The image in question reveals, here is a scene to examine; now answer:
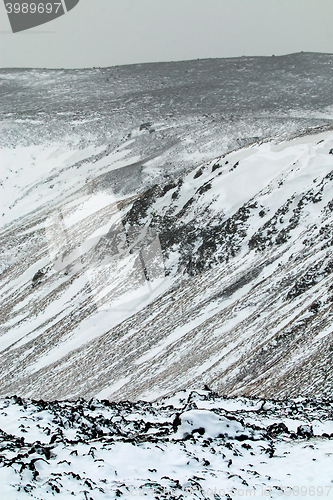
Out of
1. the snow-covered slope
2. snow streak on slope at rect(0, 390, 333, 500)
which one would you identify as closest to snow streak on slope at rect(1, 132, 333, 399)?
the snow-covered slope

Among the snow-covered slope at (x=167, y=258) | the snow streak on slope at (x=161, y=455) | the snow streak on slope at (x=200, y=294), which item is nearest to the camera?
the snow streak on slope at (x=161, y=455)

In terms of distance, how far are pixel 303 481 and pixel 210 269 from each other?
39.0 m

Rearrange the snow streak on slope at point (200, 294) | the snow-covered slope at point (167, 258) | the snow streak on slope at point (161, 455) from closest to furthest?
the snow streak on slope at point (161, 455) < the snow streak on slope at point (200, 294) < the snow-covered slope at point (167, 258)

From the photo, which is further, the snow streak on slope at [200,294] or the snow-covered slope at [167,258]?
the snow-covered slope at [167,258]

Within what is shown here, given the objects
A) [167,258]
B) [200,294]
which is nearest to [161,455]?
[200,294]

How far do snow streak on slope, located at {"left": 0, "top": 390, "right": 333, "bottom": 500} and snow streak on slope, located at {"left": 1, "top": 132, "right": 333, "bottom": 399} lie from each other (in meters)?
15.1

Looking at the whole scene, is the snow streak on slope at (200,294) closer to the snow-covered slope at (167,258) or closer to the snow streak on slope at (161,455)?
the snow-covered slope at (167,258)

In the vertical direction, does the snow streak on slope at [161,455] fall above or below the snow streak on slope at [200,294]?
above

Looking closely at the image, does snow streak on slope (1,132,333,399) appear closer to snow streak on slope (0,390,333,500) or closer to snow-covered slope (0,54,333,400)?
snow-covered slope (0,54,333,400)

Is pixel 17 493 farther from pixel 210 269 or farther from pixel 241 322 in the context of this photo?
pixel 210 269

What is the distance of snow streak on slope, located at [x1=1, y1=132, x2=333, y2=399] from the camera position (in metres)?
32.9

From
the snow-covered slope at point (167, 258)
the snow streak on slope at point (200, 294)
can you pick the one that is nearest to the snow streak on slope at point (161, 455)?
the snow-covered slope at point (167, 258)

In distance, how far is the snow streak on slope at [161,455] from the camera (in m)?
8.11

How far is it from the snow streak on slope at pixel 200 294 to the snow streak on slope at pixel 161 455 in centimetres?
1513
